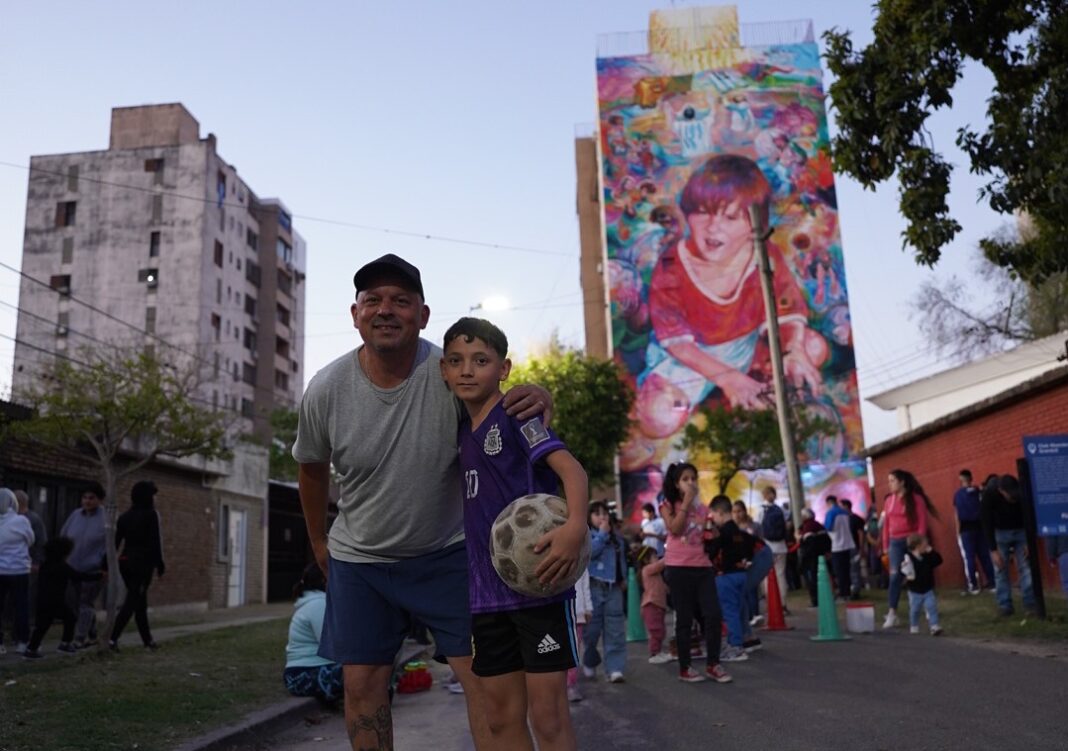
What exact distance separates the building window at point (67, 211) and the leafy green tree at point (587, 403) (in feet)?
94.3

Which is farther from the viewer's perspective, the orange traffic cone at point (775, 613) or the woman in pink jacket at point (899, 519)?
the orange traffic cone at point (775, 613)

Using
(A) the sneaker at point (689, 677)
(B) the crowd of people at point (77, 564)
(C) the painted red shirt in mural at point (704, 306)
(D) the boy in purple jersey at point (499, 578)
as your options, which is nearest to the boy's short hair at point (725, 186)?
(C) the painted red shirt in mural at point (704, 306)

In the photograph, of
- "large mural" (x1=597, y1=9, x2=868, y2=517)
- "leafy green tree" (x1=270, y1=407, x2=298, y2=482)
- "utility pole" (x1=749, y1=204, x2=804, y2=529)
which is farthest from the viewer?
"large mural" (x1=597, y1=9, x2=868, y2=517)

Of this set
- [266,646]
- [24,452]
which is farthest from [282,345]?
[266,646]

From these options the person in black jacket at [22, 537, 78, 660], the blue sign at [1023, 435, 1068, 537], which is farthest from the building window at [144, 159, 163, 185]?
the blue sign at [1023, 435, 1068, 537]

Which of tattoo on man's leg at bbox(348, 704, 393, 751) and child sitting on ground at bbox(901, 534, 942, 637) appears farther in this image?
child sitting on ground at bbox(901, 534, 942, 637)

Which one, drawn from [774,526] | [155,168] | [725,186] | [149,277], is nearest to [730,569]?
[774,526]

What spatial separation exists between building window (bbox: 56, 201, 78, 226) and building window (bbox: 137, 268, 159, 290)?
5190 millimetres

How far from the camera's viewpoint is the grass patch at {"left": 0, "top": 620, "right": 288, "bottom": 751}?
20.4ft

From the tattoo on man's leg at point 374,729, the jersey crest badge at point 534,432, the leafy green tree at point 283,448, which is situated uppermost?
the leafy green tree at point 283,448

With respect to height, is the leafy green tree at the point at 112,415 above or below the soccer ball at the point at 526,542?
above

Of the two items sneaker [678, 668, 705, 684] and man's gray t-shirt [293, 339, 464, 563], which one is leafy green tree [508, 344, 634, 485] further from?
man's gray t-shirt [293, 339, 464, 563]

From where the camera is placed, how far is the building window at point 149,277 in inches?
2303

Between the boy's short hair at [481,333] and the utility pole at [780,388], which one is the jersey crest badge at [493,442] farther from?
the utility pole at [780,388]
